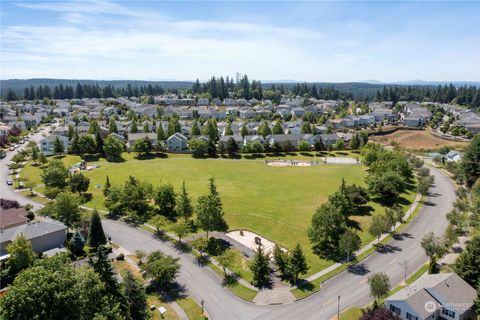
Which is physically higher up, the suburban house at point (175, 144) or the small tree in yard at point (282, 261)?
the suburban house at point (175, 144)

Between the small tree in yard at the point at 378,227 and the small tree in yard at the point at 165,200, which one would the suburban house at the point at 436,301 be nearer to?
the small tree in yard at the point at 378,227

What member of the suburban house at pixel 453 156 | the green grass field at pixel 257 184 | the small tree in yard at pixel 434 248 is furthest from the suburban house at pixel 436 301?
the suburban house at pixel 453 156

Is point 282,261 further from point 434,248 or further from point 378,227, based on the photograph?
point 434,248

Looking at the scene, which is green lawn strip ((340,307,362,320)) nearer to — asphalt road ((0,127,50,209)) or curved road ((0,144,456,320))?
curved road ((0,144,456,320))

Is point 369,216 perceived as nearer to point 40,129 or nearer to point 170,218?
point 170,218

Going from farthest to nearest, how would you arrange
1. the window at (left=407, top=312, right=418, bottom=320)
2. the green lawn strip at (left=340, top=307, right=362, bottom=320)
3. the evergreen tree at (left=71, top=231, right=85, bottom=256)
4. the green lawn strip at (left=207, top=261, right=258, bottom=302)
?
the evergreen tree at (left=71, top=231, right=85, bottom=256) < the green lawn strip at (left=207, top=261, right=258, bottom=302) < the green lawn strip at (left=340, top=307, right=362, bottom=320) < the window at (left=407, top=312, right=418, bottom=320)

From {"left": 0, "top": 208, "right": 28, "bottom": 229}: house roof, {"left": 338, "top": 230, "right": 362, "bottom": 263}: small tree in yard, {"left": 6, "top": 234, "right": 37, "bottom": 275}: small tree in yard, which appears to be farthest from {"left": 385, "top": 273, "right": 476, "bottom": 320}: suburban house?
{"left": 0, "top": 208, "right": 28, "bottom": 229}: house roof
